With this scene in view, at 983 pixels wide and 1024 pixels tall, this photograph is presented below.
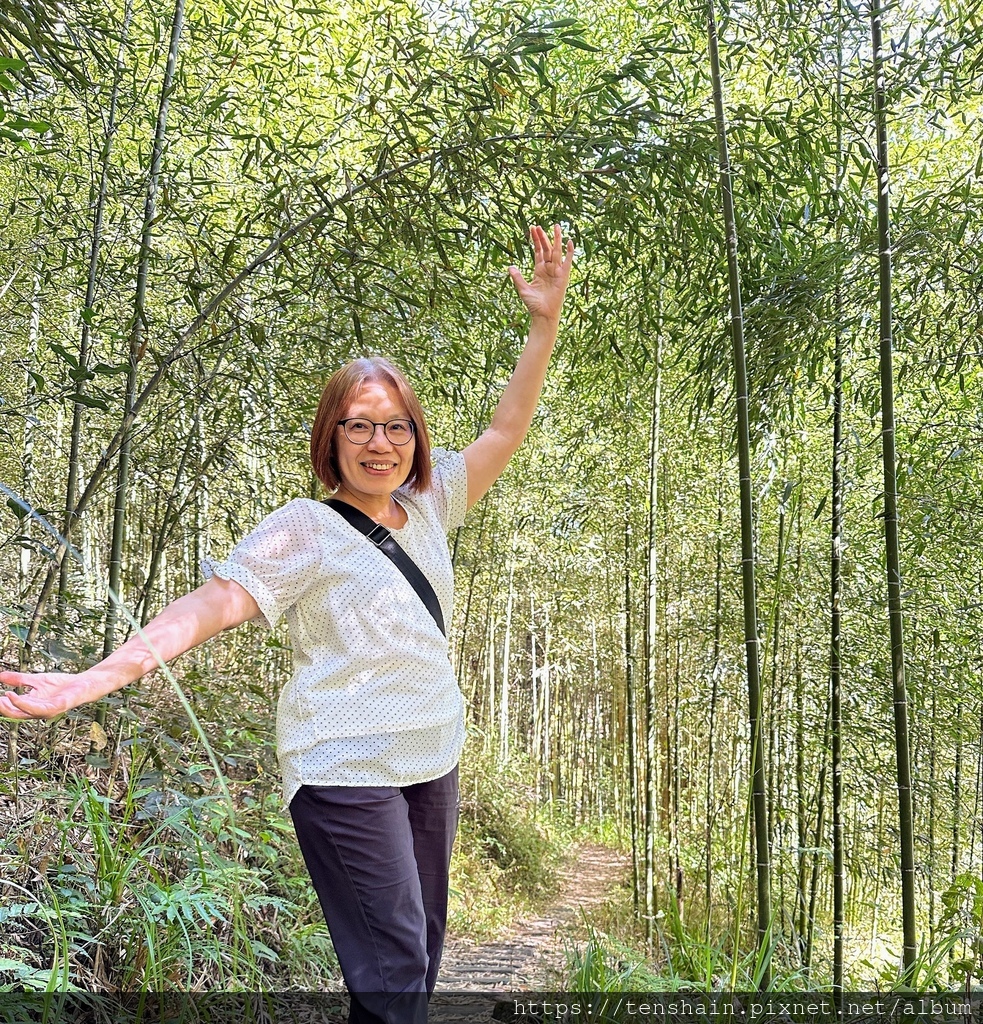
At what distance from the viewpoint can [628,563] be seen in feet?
24.2

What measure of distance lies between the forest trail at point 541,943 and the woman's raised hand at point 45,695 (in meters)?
2.18

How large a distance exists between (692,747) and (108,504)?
21.4 ft

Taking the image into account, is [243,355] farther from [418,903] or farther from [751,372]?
[418,903]

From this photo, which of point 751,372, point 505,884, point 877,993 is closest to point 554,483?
point 505,884

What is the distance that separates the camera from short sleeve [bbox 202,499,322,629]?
1471mm

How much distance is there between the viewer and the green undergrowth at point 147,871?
87.0 inches

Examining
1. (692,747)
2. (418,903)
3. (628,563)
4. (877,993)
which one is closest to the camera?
(418,903)

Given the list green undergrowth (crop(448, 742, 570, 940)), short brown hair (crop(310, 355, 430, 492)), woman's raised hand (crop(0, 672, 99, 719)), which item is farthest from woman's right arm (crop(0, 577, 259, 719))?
green undergrowth (crop(448, 742, 570, 940))

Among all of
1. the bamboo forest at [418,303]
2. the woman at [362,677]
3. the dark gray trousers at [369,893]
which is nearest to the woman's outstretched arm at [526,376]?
the woman at [362,677]

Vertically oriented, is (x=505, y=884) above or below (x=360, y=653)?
below

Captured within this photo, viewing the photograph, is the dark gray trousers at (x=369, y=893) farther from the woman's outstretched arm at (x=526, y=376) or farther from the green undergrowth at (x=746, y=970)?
the green undergrowth at (x=746, y=970)

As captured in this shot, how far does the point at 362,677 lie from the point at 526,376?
2.49 feet

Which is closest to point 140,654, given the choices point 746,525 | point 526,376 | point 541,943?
point 526,376

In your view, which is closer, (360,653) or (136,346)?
(360,653)
